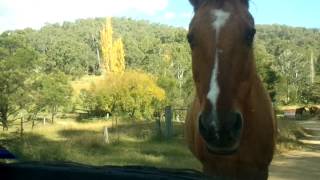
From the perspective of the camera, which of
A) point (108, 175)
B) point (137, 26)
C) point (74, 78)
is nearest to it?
point (108, 175)

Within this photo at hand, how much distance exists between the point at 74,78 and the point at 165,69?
47.6 feet

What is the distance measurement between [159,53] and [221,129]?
70296 millimetres

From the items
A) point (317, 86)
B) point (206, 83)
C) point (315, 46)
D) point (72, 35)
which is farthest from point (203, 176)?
point (315, 46)

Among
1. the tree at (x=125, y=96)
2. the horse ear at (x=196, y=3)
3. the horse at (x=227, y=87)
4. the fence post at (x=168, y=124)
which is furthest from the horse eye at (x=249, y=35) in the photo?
the tree at (x=125, y=96)

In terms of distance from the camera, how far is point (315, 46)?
358 feet

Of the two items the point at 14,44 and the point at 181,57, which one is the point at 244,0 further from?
the point at 181,57

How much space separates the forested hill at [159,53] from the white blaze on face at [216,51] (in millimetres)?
28956

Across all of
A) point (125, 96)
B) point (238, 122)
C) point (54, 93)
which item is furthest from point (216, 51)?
point (125, 96)

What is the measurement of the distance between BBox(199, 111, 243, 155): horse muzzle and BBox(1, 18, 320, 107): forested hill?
29200 millimetres

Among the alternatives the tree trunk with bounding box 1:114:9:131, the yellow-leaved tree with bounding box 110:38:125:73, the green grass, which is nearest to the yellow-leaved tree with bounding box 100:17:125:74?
the yellow-leaved tree with bounding box 110:38:125:73

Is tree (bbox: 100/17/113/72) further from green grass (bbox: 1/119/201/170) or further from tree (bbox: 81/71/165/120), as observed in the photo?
green grass (bbox: 1/119/201/170)

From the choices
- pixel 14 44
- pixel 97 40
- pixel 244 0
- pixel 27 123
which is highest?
pixel 97 40

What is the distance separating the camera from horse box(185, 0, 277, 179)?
3316 mm

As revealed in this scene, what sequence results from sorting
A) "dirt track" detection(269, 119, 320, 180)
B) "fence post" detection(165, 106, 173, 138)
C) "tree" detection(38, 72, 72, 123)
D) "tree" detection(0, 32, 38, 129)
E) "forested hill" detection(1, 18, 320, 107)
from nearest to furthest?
1. "dirt track" detection(269, 119, 320, 180)
2. "fence post" detection(165, 106, 173, 138)
3. "tree" detection(0, 32, 38, 129)
4. "tree" detection(38, 72, 72, 123)
5. "forested hill" detection(1, 18, 320, 107)
